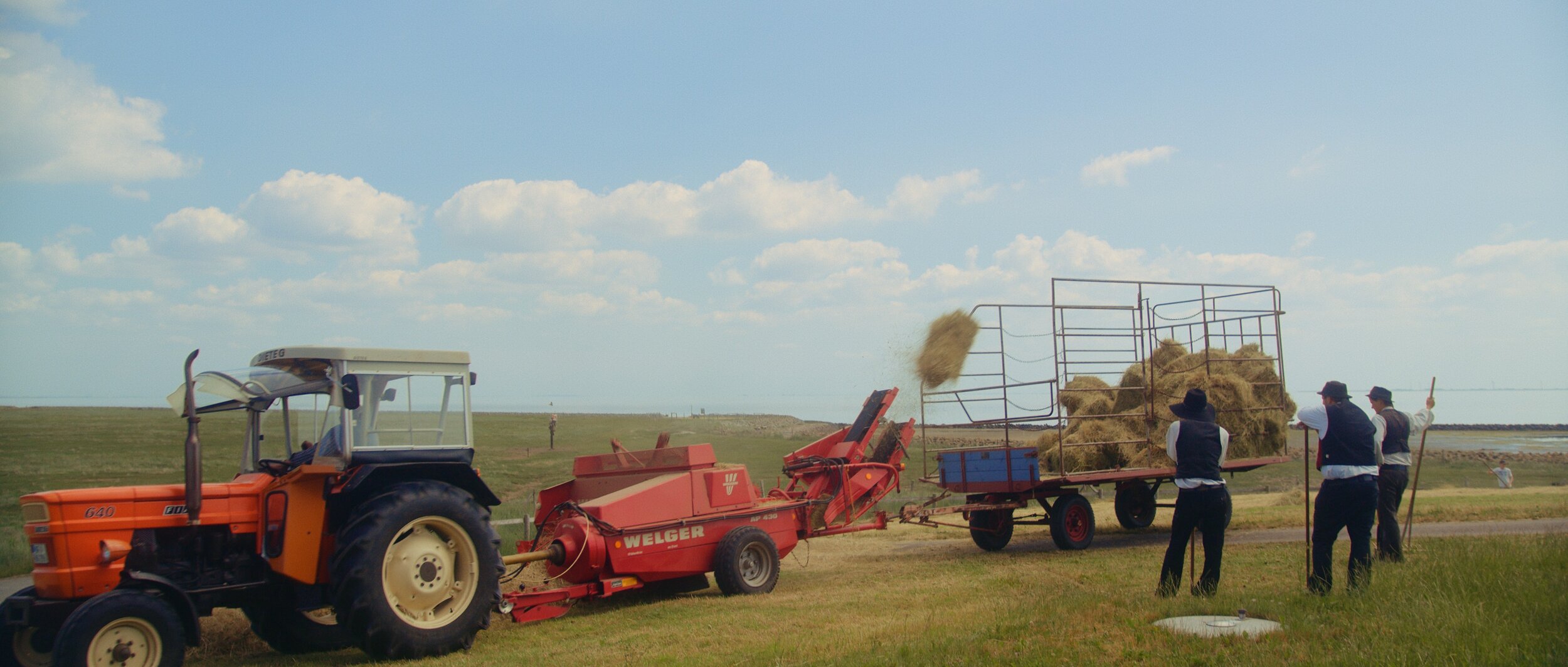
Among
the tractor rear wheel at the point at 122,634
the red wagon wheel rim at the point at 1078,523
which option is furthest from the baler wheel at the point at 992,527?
the tractor rear wheel at the point at 122,634

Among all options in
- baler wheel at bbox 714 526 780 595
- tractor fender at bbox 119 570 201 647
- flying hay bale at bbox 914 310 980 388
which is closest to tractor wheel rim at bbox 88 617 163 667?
tractor fender at bbox 119 570 201 647

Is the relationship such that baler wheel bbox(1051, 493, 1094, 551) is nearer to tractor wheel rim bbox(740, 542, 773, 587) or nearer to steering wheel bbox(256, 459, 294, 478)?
tractor wheel rim bbox(740, 542, 773, 587)

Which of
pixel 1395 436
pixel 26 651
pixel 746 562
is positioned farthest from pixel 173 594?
pixel 1395 436

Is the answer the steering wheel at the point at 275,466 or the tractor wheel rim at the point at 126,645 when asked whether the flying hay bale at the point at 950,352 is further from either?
the tractor wheel rim at the point at 126,645

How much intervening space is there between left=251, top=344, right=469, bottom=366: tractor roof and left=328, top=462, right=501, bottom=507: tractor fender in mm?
857

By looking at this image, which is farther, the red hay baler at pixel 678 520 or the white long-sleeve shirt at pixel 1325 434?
the red hay baler at pixel 678 520

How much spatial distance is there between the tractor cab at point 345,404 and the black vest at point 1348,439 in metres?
6.98

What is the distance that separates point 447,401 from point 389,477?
2.58 feet

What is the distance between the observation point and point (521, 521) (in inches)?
703

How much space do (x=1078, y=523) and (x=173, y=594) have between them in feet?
36.0

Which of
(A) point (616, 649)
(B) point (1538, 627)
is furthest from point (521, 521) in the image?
(B) point (1538, 627)

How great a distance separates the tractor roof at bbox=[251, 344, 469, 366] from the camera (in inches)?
320

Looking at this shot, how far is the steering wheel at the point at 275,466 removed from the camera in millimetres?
8195

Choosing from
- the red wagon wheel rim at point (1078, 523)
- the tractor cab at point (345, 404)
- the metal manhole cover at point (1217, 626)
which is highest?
the tractor cab at point (345, 404)
